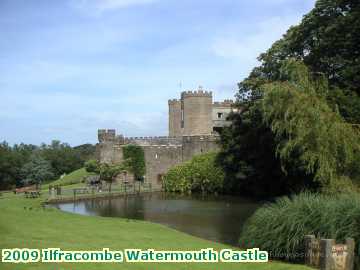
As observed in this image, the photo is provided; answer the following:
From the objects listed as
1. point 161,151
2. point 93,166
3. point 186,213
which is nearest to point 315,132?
point 186,213

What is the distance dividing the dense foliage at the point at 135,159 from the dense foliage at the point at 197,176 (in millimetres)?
2397

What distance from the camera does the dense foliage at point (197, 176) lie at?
124 feet

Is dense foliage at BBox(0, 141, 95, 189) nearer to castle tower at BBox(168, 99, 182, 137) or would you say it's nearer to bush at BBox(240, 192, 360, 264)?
castle tower at BBox(168, 99, 182, 137)

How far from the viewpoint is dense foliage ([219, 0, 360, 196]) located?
16.2 metres

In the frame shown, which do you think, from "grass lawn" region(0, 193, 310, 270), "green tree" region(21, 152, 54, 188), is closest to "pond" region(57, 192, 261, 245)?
"grass lawn" region(0, 193, 310, 270)

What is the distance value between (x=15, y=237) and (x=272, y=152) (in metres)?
18.8

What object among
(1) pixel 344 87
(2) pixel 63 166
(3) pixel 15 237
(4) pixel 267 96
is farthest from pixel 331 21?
(2) pixel 63 166

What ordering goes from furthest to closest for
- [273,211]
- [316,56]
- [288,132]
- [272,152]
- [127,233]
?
[272,152]
[316,56]
[288,132]
[127,233]
[273,211]

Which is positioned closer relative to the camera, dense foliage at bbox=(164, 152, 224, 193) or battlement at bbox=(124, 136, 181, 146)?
dense foliage at bbox=(164, 152, 224, 193)

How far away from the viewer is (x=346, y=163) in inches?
631

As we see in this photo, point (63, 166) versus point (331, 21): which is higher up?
point (331, 21)

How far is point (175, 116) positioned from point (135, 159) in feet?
36.3

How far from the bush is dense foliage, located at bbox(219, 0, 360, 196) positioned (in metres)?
4.41

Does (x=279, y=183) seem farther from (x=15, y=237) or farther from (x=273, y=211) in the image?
(x=15, y=237)
